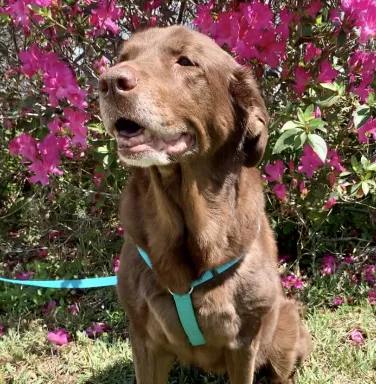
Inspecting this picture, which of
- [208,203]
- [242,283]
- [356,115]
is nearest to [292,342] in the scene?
[242,283]

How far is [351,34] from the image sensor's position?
2.88 m

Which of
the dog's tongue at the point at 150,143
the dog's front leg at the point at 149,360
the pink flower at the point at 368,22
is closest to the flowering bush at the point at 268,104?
the pink flower at the point at 368,22

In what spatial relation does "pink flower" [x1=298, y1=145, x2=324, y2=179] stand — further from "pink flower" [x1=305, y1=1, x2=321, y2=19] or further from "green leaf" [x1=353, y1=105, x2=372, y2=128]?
"pink flower" [x1=305, y1=1, x2=321, y2=19]

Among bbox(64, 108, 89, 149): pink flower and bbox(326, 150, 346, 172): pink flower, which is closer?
bbox(64, 108, 89, 149): pink flower

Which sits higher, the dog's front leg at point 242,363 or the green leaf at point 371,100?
the green leaf at point 371,100

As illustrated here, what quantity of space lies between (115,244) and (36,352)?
1.14 meters

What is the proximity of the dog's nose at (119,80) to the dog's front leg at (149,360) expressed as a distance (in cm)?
125

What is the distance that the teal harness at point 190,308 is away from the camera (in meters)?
2.39

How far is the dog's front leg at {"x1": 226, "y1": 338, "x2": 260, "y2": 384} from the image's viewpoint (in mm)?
2551

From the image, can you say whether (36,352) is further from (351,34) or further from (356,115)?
(351,34)

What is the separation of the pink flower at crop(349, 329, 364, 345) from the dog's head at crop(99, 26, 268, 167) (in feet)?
5.30

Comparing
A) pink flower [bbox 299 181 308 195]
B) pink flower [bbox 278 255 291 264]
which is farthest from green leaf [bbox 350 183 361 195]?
pink flower [bbox 278 255 291 264]

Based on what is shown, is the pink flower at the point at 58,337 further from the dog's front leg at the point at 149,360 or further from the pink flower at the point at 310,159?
the pink flower at the point at 310,159

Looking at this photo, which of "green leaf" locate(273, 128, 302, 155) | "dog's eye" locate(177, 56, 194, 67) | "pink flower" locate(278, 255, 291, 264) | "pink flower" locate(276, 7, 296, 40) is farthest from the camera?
"pink flower" locate(278, 255, 291, 264)
